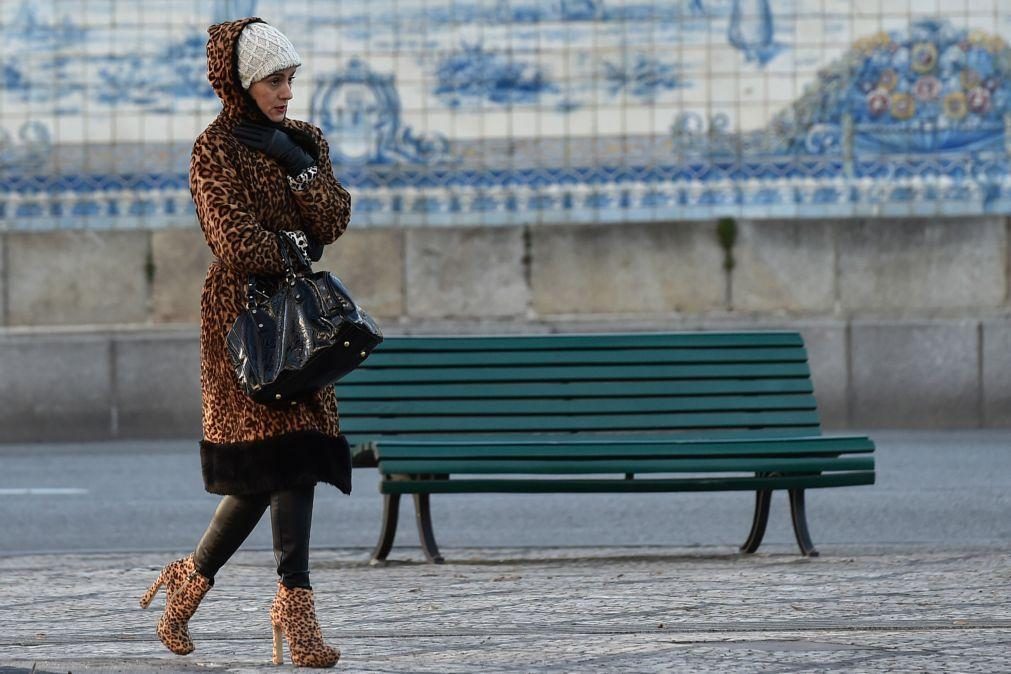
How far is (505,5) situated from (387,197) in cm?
156

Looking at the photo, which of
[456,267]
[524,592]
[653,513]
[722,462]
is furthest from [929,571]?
[456,267]

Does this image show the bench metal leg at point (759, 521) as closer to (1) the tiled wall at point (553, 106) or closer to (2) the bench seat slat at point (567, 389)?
(2) the bench seat slat at point (567, 389)

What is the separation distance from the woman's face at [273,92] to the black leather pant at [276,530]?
1.03 m


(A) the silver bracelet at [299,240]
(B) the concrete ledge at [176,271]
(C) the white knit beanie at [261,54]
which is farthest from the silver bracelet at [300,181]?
(B) the concrete ledge at [176,271]

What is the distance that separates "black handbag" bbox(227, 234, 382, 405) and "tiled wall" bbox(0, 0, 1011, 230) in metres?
9.29

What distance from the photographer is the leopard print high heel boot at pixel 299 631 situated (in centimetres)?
584

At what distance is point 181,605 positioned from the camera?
609 centimetres

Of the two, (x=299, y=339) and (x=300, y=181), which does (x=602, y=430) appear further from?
(x=299, y=339)

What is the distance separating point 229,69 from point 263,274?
0.56m

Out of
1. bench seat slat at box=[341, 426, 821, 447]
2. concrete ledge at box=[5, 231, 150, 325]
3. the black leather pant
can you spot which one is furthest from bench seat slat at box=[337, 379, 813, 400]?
concrete ledge at box=[5, 231, 150, 325]

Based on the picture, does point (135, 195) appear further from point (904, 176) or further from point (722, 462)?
point (722, 462)

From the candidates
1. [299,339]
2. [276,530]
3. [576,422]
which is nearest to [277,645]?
[276,530]

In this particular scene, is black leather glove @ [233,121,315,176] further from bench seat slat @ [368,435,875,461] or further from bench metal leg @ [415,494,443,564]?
bench metal leg @ [415,494,443,564]

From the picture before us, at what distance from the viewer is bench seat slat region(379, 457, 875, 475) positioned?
8.13 meters
